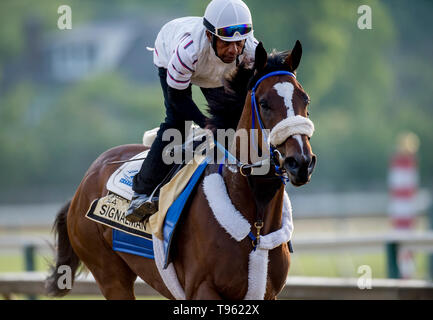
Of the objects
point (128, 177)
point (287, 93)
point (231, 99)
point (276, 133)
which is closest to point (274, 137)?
point (276, 133)

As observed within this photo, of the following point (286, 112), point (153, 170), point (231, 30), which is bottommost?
point (153, 170)

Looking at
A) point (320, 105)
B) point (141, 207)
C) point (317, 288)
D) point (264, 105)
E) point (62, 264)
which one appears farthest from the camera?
point (320, 105)

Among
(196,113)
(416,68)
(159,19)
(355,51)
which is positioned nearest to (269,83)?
(196,113)

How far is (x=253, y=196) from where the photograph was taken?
441cm

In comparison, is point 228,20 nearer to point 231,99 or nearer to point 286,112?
Result: point 231,99

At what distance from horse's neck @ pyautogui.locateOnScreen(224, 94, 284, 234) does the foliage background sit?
18896mm

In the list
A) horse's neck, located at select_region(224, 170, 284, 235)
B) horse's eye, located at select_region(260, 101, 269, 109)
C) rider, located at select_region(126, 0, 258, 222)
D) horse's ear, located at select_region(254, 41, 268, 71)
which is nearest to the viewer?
horse's eye, located at select_region(260, 101, 269, 109)

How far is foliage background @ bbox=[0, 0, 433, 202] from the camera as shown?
25297 millimetres

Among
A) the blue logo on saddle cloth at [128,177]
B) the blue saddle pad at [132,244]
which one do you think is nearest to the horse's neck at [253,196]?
the blue saddle pad at [132,244]

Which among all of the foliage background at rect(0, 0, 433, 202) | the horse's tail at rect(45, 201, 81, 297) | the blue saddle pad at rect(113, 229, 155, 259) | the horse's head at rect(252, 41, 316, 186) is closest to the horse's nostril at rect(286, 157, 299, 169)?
the horse's head at rect(252, 41, 316, 186)

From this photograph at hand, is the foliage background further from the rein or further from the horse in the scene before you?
the rein

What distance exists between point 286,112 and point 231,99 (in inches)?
25.0

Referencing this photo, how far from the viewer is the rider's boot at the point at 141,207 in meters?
4.86
